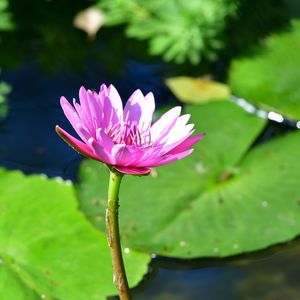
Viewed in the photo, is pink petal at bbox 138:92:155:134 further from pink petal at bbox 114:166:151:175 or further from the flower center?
pink petal at bbox 114:166:151:175

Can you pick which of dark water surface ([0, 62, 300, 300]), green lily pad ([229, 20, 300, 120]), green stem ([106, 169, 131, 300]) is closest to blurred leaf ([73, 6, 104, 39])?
dark water surface ([0, 62, 300, 300])

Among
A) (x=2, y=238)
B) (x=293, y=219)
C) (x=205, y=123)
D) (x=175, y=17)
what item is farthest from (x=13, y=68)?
(x=293, y=219)

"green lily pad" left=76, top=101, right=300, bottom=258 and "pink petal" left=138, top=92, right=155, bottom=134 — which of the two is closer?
"pink petal" left=138, top=92, right=155, bottom=134

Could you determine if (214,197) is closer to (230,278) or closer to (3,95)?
(230,278)

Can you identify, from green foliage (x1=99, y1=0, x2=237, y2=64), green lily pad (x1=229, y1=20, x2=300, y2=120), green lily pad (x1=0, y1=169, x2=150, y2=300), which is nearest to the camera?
green lily pad (x1=0, y1=169, x2=150, y2=300)

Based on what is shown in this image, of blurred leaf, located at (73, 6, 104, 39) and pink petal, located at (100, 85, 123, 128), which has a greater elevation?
pink petal, located at (100, 85, 123, 128)
